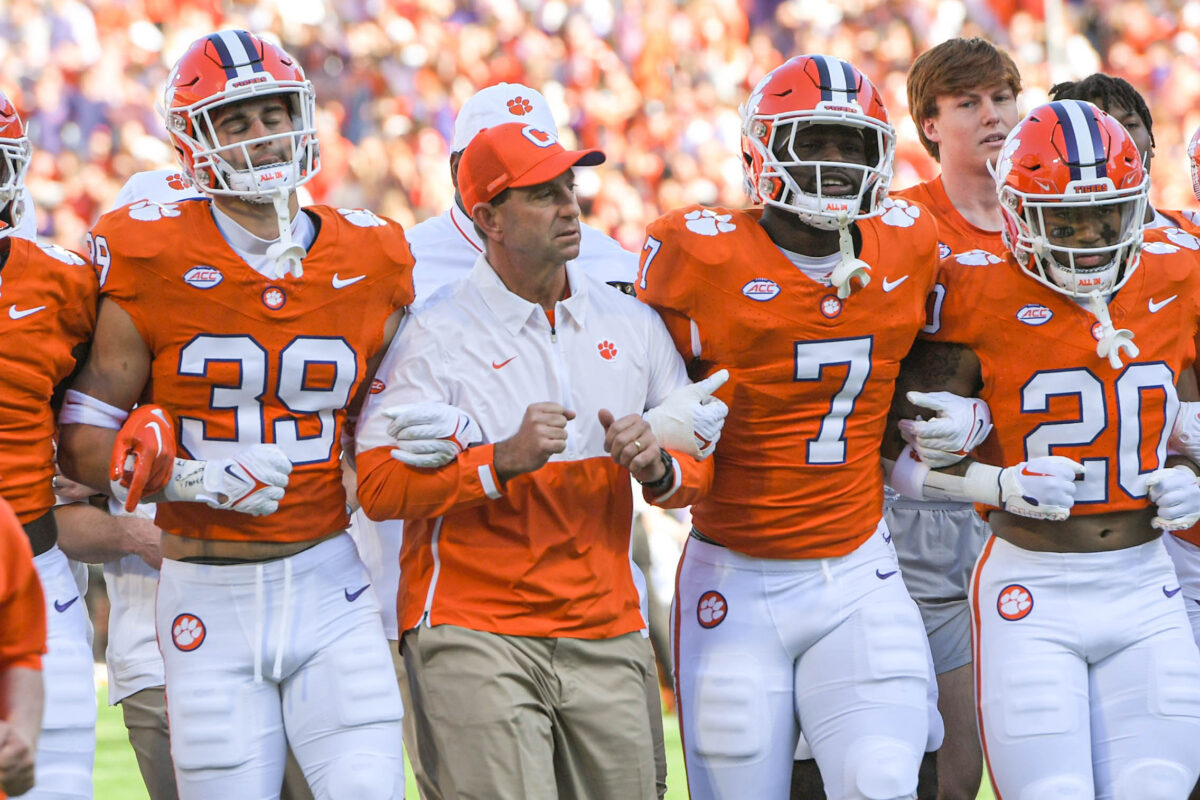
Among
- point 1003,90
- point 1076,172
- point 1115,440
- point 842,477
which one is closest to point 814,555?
point 842,477

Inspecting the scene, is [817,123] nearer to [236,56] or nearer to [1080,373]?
[1080,373]

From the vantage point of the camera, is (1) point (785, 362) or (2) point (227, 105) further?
(1) point (785, 362)

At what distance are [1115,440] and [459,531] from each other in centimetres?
150

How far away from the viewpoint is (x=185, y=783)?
346cm

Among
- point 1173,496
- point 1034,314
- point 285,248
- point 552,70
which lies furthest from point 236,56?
point 552,70

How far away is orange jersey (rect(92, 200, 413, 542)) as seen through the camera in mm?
3508

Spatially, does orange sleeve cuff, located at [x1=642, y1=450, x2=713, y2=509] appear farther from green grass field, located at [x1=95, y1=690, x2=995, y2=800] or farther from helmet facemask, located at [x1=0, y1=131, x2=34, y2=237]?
green grass field, located at [x1=95, y1=690, x2=995, y2=800]

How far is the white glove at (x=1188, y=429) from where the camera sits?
3.89 meters

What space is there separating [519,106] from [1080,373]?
1.91 m

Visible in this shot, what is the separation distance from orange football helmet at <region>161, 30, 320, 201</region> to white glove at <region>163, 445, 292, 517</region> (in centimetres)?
57

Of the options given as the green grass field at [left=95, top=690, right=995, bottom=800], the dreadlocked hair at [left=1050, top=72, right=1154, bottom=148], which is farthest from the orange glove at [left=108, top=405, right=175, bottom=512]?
the dreadlocked hair at [left=1050, top=72, right=1154, bottom=148]

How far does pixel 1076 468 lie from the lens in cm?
368

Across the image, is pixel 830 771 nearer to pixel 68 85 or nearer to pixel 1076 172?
pixel 1076 172

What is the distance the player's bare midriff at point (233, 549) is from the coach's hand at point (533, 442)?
0.51m
